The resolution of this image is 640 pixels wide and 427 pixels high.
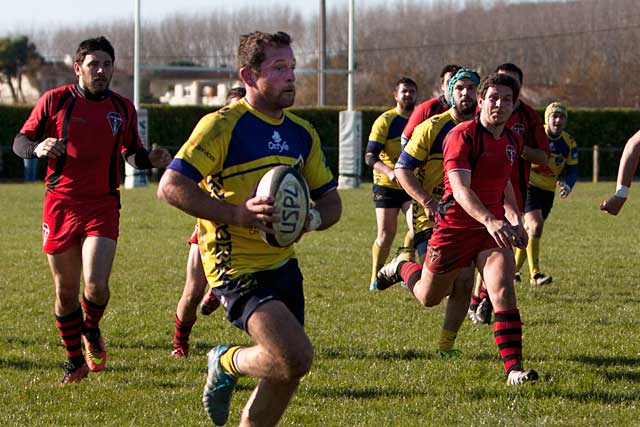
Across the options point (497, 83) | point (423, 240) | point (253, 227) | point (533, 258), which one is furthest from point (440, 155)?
point (253, 227)

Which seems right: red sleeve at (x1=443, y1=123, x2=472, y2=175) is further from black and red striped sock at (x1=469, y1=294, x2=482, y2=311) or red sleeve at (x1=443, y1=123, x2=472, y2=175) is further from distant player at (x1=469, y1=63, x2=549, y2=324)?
black and red striped sock at (x1=469, y1=294, x2=482, y2=311)

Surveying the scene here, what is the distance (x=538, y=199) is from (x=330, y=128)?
24.1 metres

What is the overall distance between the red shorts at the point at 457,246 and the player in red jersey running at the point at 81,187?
6.44 ft

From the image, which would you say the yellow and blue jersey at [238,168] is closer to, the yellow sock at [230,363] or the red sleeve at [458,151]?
the yellow sock at [230,363]

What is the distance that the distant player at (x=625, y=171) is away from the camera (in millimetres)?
7121

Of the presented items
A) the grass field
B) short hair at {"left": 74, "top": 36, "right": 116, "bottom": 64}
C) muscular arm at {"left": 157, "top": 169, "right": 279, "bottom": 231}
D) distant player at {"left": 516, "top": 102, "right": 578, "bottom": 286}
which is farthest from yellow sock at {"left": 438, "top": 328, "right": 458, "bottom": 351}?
distant player at {"left": 516, "top": 102, "right": 578, "bottom": 286}

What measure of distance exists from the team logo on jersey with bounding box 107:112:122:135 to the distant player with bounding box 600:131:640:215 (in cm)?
326

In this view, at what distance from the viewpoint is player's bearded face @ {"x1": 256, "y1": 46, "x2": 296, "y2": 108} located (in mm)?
4855

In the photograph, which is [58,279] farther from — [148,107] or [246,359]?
[148,107]

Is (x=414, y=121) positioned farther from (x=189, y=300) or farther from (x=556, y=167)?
(x=556, y=167)

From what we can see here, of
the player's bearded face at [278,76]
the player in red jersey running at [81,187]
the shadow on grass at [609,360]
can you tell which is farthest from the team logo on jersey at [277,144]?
the shadow on grass at [609,360]

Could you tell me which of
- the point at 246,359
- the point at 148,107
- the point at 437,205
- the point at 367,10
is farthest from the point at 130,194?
the point at 367,10

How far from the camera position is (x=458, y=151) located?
6684 mm

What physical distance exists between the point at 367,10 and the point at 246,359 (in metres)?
70.6
